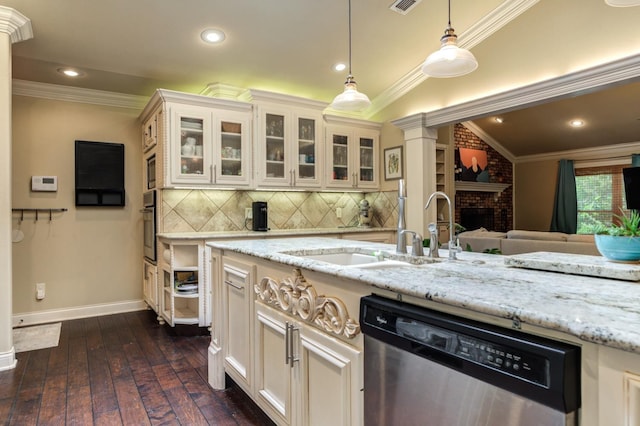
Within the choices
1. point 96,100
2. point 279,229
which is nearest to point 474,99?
point 279,229

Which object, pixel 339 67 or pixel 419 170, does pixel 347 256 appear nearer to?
pixel 419 170

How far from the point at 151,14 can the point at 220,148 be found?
4.50 feet

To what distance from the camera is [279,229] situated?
471cm

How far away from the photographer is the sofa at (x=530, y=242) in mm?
3988

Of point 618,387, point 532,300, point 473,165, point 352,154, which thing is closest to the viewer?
point 618,387

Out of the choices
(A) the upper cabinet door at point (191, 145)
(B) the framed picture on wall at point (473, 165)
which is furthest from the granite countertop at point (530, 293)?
(B) the framed picture on wall at point (473, 165)

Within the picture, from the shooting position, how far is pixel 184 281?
3697 mm

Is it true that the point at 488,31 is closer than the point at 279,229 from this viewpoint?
Yes

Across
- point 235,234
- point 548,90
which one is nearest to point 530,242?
point 548,90

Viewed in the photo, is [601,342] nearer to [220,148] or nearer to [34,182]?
[220,148]

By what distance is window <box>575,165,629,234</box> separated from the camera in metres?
7.40

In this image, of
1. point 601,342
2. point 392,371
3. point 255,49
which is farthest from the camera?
point 255,49

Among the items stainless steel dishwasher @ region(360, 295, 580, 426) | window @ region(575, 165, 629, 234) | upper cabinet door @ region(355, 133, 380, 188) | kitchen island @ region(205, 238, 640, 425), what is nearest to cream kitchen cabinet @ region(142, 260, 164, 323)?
kitchen island @ region(205, 238, 640, 425)

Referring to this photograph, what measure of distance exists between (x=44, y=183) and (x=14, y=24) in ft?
5.51
